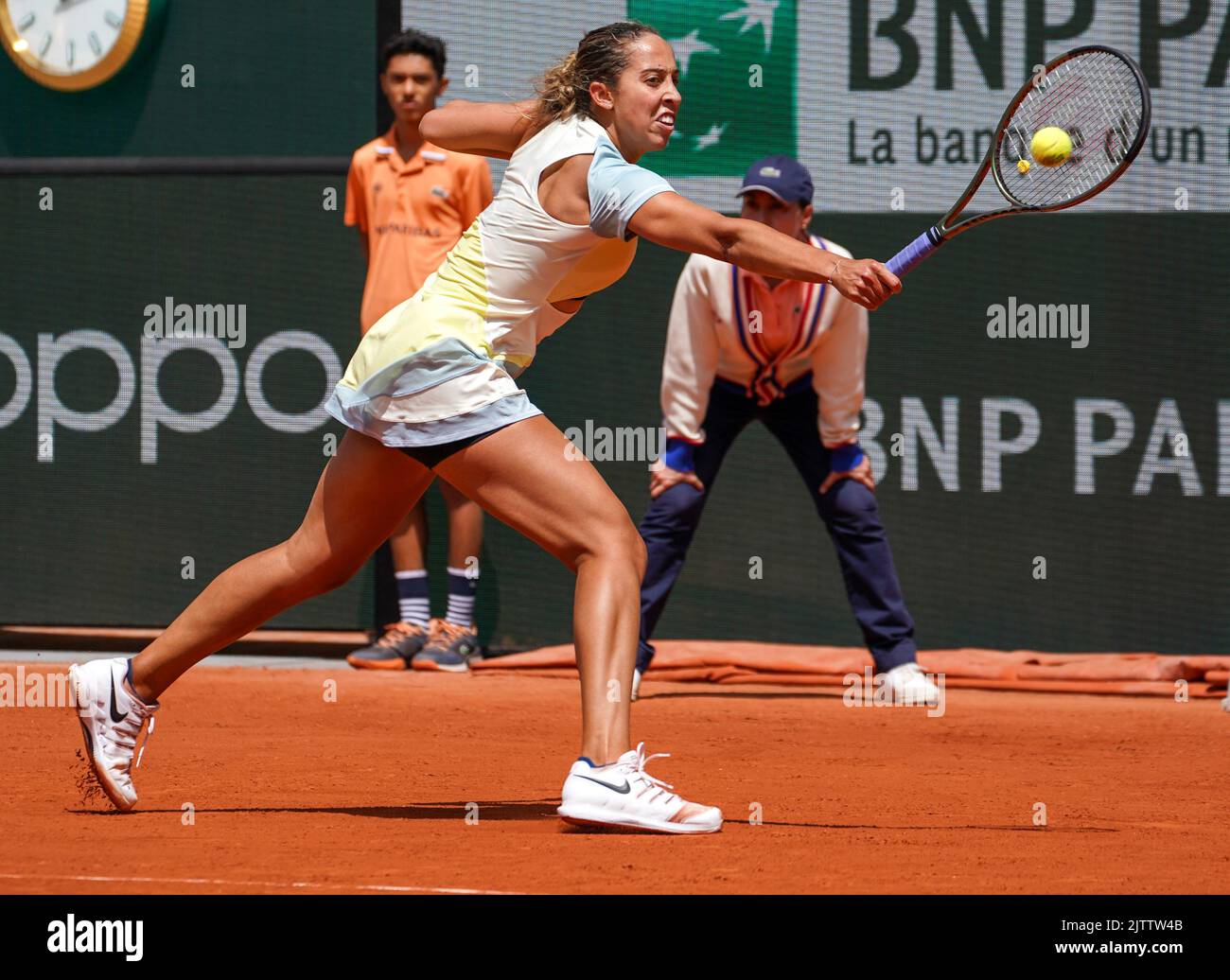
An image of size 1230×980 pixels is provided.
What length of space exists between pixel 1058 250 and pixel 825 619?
6.24 ft

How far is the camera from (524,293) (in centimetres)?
464

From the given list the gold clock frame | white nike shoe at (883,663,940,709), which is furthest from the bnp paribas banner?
white nike shoe at (883,663,940,709)

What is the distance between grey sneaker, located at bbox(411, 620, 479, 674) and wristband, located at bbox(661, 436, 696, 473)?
1.46m

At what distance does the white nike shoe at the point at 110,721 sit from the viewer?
475 centimetres

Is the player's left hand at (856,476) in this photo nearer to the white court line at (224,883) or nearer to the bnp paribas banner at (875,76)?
the bnp paribas banner at (875,76)

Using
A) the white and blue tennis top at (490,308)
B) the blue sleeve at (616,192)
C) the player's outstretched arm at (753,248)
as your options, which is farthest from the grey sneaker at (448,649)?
the player's outstretched arm at (753,248)

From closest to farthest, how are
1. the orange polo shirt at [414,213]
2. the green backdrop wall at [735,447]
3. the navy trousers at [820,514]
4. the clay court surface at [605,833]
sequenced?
the clay court surface at [605,833] < the navy trousers at [820,514] < the orange polo shirt at [414,213] < the green backdrop wall at [735,447]

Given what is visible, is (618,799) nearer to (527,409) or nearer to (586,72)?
(527,409)

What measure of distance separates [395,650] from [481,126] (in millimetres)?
3860

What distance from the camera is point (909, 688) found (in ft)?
24.7

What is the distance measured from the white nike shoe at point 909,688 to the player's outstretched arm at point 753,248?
3.49 m

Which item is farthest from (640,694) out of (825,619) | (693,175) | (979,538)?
(693,175)

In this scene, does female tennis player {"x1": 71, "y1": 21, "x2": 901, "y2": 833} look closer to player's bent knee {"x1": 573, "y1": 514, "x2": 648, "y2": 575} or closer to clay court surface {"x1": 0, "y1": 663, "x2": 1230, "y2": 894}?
player's bent knee {"x1": 573, "y1": 514, "x2": 648, "y2": 575}

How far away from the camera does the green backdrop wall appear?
848 centimetres
